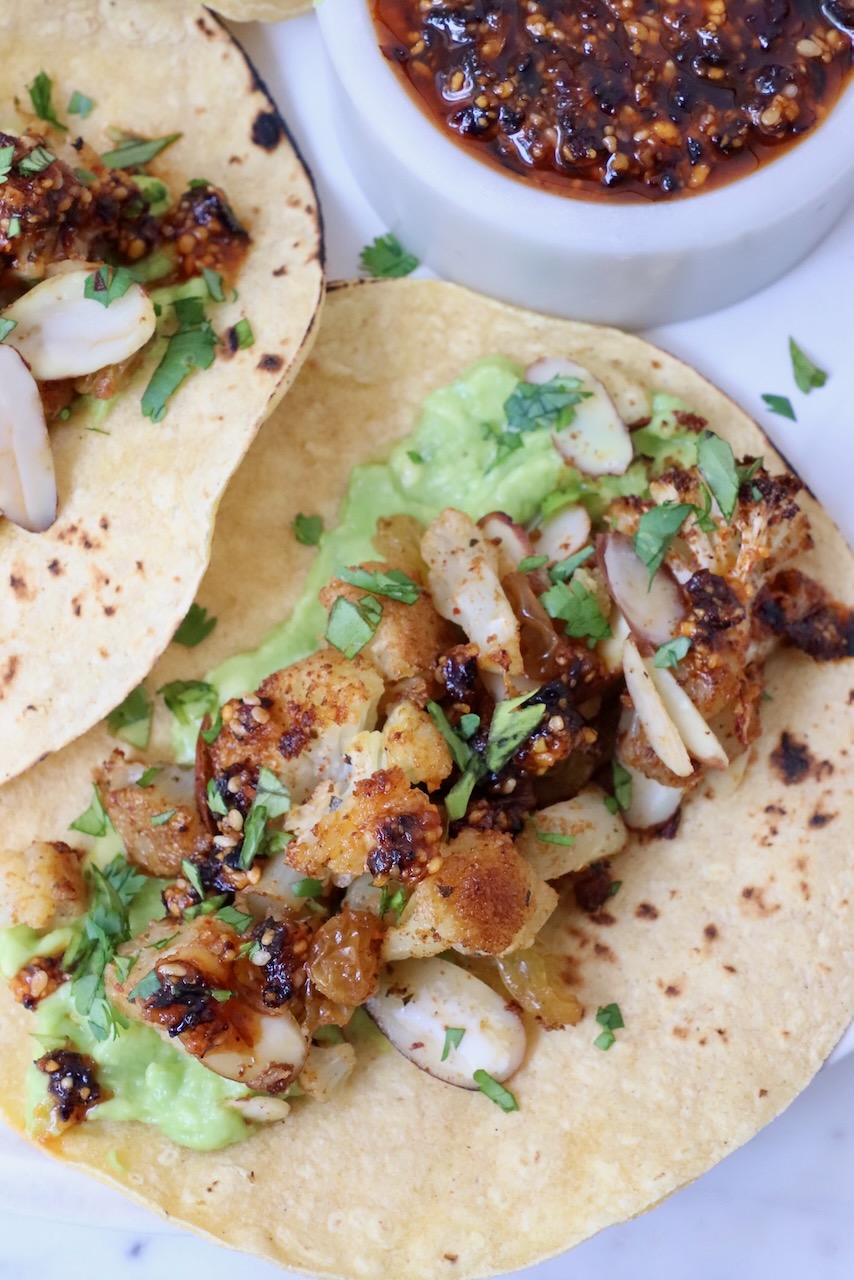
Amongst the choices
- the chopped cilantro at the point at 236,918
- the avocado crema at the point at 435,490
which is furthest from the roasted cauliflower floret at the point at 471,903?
the avocado crema at the point at 435,490

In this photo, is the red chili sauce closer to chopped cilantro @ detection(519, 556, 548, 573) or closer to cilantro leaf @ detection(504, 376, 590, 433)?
cilantro leaf @ detection(504, 376, 590, 433)

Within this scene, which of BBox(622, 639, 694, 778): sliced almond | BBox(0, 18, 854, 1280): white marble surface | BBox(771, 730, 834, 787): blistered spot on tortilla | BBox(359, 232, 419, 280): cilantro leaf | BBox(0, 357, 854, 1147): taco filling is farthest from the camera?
BBox(359, 232, 419, 280): cilantro leaf

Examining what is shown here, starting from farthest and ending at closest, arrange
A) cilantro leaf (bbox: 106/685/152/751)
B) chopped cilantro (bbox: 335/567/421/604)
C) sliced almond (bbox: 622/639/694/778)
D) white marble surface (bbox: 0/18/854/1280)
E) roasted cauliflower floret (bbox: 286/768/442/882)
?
white marble surface (bbox: 0/18/854/1280), cilantro leaf (bbox: 106/685/152/751), chopped cilantro (bbox: 335/567/421/604), sliced almond (bbox: 622/639/694/778), roasted cauliflower floret (bbox: 286/768/442/882)

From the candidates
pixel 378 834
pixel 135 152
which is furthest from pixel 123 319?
pixel 378 834

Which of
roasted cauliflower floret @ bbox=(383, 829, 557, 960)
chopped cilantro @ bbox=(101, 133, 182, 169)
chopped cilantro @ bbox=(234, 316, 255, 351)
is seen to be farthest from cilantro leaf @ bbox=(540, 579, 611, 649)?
chopped cilantro @ bbox=(101, 133, 182, 169)

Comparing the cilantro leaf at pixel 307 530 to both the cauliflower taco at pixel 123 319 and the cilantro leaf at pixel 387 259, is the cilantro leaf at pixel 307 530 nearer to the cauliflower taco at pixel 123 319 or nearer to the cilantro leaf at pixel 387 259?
the cauliflower taco at pixel 123 319

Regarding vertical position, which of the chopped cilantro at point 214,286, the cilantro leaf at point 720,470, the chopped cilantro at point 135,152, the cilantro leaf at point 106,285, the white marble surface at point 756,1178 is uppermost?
the chopped cilantro at point 135,152

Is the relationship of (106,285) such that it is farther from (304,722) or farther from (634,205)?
(634,205)
